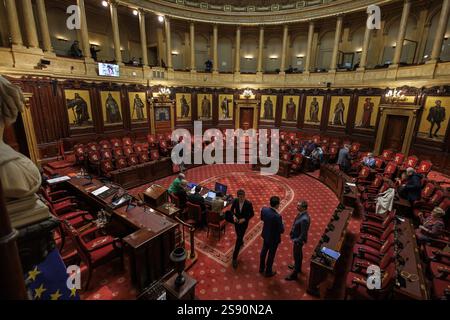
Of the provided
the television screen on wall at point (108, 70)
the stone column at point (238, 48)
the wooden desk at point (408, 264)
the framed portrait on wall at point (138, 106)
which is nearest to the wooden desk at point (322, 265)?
the wooden desk at point (408, 264)

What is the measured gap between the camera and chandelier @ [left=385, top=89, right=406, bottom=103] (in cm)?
1148

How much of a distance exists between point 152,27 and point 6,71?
1096 cm

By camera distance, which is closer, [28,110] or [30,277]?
[30,277]

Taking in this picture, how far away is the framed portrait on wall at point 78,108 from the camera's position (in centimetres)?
1146

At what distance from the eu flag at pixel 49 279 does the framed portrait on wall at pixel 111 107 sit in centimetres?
1283

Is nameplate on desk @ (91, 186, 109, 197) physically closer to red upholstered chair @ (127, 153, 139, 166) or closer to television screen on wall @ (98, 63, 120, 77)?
red upholstered chair @ (127, 153, 139, 166)

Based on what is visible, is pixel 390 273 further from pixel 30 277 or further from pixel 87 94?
pixel 87 94

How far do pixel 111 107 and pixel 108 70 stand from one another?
206 centimetres

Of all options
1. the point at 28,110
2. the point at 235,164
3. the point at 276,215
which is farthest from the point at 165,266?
the point at 28,110

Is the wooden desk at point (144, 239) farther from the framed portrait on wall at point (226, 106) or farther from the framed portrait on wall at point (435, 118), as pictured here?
the framed portrait on wall at point (226, 106)

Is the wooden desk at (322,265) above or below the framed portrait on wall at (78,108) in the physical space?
below

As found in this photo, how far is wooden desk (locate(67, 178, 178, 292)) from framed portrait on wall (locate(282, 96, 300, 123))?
14.4 metres

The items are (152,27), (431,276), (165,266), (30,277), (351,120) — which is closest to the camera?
(30,277)

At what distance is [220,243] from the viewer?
18.8ft
